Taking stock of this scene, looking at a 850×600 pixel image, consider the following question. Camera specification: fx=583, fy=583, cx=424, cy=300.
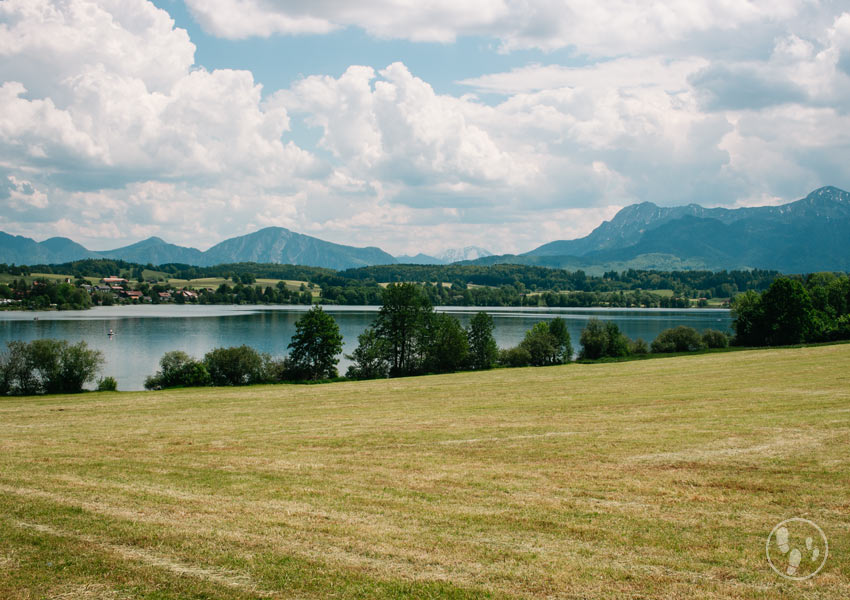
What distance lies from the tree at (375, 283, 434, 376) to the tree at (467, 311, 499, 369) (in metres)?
7.04

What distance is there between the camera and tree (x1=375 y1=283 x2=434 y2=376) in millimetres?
71250

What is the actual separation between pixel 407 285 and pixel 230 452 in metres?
55.2

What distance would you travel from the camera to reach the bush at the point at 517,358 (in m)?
75.6

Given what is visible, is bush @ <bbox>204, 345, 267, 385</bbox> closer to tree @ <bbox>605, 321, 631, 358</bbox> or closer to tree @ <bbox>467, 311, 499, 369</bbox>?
tree @ <bbox>467, 311, 499, 369</bbox>

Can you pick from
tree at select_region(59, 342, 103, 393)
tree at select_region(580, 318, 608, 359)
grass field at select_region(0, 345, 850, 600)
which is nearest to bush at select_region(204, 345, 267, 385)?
tree at select_region(59, 342, 103, 393)

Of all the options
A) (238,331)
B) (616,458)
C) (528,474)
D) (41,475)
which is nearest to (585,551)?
(528,474)

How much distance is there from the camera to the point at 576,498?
12.9 meters

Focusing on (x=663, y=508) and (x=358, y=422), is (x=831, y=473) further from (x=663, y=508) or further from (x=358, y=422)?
(x=358, y=422)

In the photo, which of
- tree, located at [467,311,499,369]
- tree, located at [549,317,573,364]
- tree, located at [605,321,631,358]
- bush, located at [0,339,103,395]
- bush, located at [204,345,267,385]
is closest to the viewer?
bush, located at [0,339,103,395]

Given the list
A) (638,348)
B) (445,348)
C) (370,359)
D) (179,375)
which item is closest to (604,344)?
(638,348)

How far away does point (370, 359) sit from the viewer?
66.8 m

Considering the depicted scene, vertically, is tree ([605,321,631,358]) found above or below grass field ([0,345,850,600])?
below

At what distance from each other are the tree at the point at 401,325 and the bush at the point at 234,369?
15269 mm

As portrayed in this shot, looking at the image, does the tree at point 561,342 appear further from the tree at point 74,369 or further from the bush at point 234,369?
the tree at point 74,369
